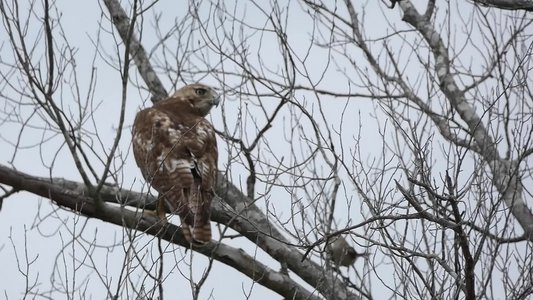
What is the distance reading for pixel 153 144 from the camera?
26.3 ft

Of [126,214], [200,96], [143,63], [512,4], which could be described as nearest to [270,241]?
[126,214]

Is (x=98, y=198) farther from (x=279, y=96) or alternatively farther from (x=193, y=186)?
(x=279, y=96)

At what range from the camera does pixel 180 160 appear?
784 centimetres

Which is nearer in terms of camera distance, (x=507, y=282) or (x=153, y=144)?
(x=507, y=282)

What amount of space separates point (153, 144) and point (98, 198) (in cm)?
148

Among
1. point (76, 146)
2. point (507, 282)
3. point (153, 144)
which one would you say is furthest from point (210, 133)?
point (507, 282)

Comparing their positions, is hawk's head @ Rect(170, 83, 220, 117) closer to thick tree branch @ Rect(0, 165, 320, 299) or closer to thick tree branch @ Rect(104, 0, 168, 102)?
thick tree branch @ Rect(104, 0, 168, 102)

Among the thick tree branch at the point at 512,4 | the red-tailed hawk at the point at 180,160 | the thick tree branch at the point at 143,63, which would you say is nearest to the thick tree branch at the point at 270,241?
the thick tree branch at the point at 143,63

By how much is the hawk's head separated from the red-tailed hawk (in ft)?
1.40

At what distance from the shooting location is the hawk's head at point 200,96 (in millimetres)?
9420

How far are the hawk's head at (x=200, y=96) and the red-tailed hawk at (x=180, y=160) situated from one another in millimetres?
428

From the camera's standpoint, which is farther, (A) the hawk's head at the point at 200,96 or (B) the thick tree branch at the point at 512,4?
(A) the hawk's head at the point at 200,96

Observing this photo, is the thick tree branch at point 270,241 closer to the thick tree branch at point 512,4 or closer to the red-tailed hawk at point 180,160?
the red-tailed hawk at point 180,160

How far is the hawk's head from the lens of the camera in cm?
942
